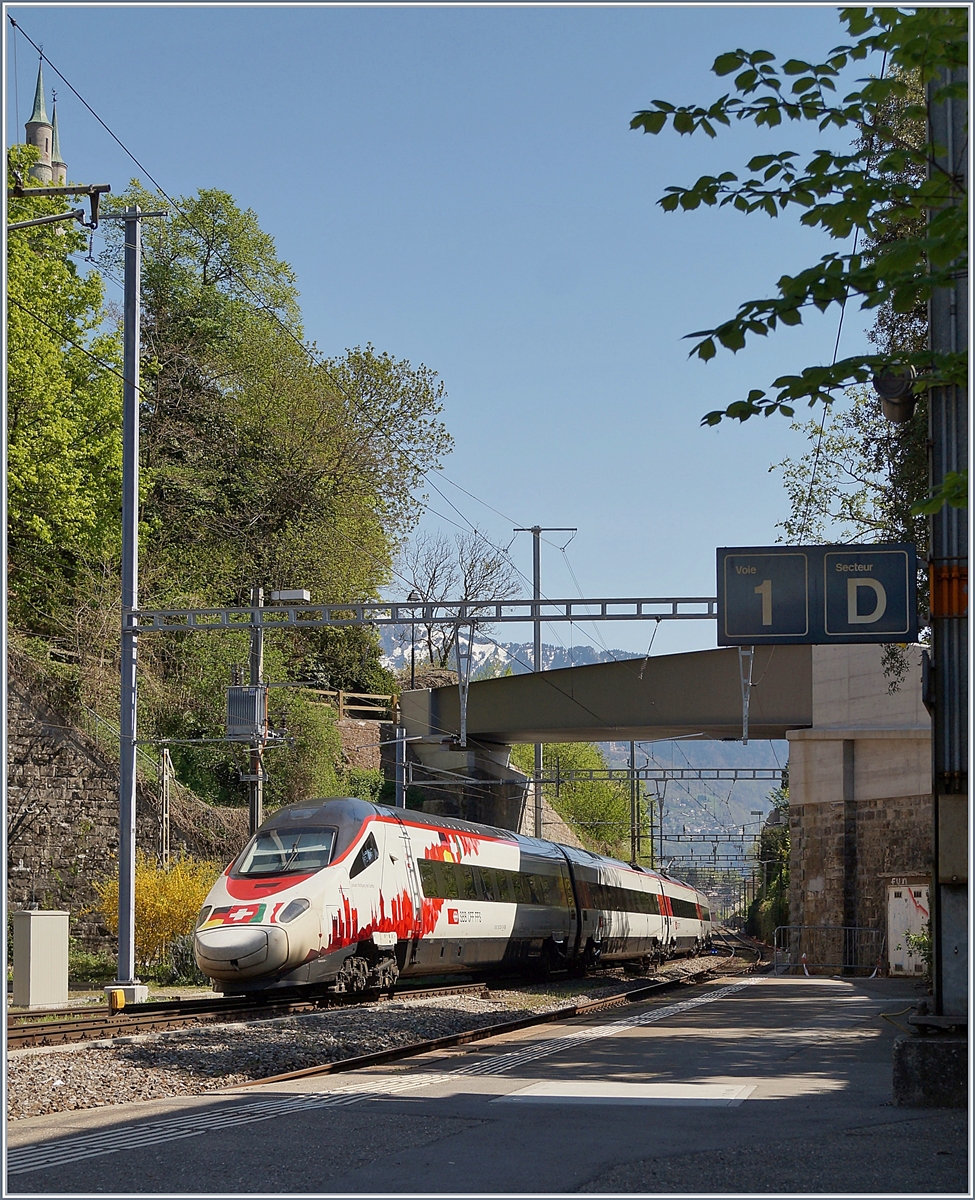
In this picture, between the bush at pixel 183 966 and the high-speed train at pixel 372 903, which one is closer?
the high-speed train at pixel 372 903

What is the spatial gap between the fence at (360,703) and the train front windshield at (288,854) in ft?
86.5

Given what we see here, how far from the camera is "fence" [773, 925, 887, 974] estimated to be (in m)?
35.6

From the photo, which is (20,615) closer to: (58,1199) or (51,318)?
(51,318)

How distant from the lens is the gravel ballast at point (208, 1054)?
11.0 meters

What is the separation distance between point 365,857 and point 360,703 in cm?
3081

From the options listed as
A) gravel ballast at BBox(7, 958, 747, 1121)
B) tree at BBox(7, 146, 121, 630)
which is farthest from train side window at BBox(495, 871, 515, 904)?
tree at BBox(7, 146, 121, 630)

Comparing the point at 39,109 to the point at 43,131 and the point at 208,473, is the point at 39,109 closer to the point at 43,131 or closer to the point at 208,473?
the point at 43,131

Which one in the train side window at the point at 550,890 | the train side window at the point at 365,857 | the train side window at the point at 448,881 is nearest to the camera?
the train side window at the point at 365,857

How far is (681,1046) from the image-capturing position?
14375 mm

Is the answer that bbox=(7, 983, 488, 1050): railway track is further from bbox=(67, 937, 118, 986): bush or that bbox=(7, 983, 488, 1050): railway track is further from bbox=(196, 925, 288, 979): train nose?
bbox=(67, 937, 118, 986): bush

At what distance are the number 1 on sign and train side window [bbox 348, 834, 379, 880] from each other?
22.2 feet

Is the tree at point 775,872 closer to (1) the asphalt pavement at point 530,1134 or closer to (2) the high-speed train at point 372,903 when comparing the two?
(2) the high-speed train at point 372,903

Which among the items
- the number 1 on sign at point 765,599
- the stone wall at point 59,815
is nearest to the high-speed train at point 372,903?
the number 1 on sign at point 765,599

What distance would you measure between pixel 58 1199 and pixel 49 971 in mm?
13657
